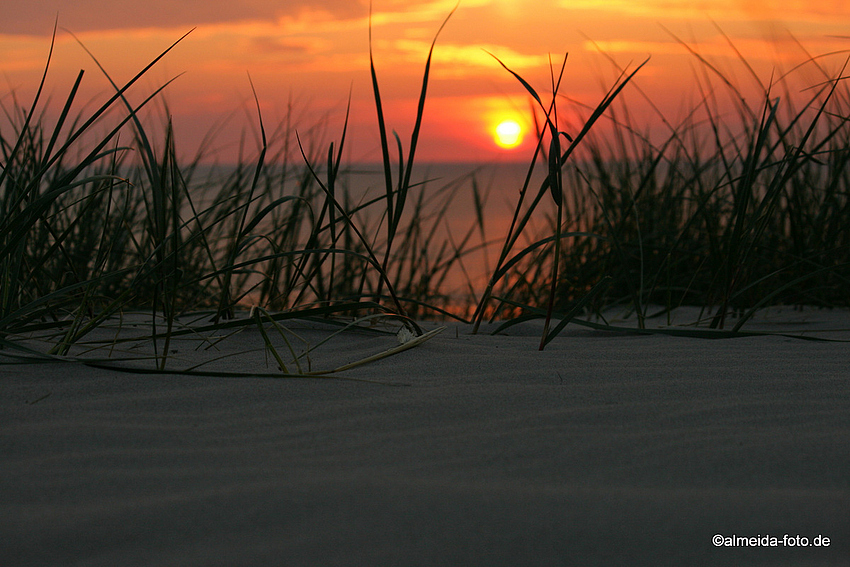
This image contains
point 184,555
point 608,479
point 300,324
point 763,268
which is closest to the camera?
point 184,555

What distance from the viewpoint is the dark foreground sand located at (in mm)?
616

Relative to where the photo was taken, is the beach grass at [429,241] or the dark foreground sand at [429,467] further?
the beach grass at [429,241]

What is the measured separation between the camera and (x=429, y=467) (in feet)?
2.44

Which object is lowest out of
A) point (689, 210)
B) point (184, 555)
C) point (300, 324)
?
point (184, 555)

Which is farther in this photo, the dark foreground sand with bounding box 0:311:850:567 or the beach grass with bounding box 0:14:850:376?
the beach grass with bounding box 0:14:850:376

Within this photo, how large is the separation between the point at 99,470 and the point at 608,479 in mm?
534

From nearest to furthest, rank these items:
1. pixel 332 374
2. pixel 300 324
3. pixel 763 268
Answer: pixel 332 374 < pixel 300 324 < pixel 763 268

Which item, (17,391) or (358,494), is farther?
(17,391)

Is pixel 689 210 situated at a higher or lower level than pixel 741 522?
higher

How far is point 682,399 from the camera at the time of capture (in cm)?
98

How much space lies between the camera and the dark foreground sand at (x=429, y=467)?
2.02ft

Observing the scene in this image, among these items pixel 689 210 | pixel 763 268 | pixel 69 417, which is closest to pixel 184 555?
pixel 69 417

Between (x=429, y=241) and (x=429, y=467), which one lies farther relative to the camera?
(x=429, y=241)

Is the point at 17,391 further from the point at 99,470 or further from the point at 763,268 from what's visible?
the point at 763,268
